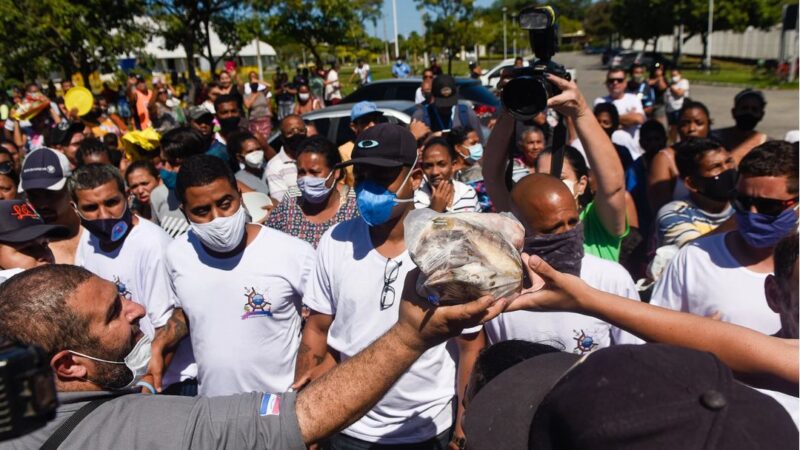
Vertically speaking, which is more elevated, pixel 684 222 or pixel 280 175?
pixel 280 175

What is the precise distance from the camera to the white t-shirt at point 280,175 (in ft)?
17.4

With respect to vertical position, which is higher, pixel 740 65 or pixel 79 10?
pixel 79 10

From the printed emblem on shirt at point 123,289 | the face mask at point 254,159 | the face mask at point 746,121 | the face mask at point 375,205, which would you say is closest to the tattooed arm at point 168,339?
the printed emblem on shirt at point 123,289

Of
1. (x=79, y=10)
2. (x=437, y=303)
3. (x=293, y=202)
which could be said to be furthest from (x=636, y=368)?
(x=79, y=10)

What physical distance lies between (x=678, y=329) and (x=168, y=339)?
2.50 meters

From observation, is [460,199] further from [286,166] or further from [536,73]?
[286,166]

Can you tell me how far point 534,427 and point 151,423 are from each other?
42.3 inches

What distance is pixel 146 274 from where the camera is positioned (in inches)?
126

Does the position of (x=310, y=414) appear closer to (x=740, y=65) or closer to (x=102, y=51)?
(x=102, y=51)

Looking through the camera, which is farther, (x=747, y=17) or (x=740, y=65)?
(x=740, y=65)

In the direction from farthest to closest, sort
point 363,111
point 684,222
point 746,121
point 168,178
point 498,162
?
point 363,111, point 746,121, point 168,178, point 684,222, point 498,162

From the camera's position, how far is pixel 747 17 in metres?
37.6

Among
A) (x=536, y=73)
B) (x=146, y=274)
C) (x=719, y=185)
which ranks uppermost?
(x=536, y=73)

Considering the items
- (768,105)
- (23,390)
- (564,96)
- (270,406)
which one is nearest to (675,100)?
(564,96)
